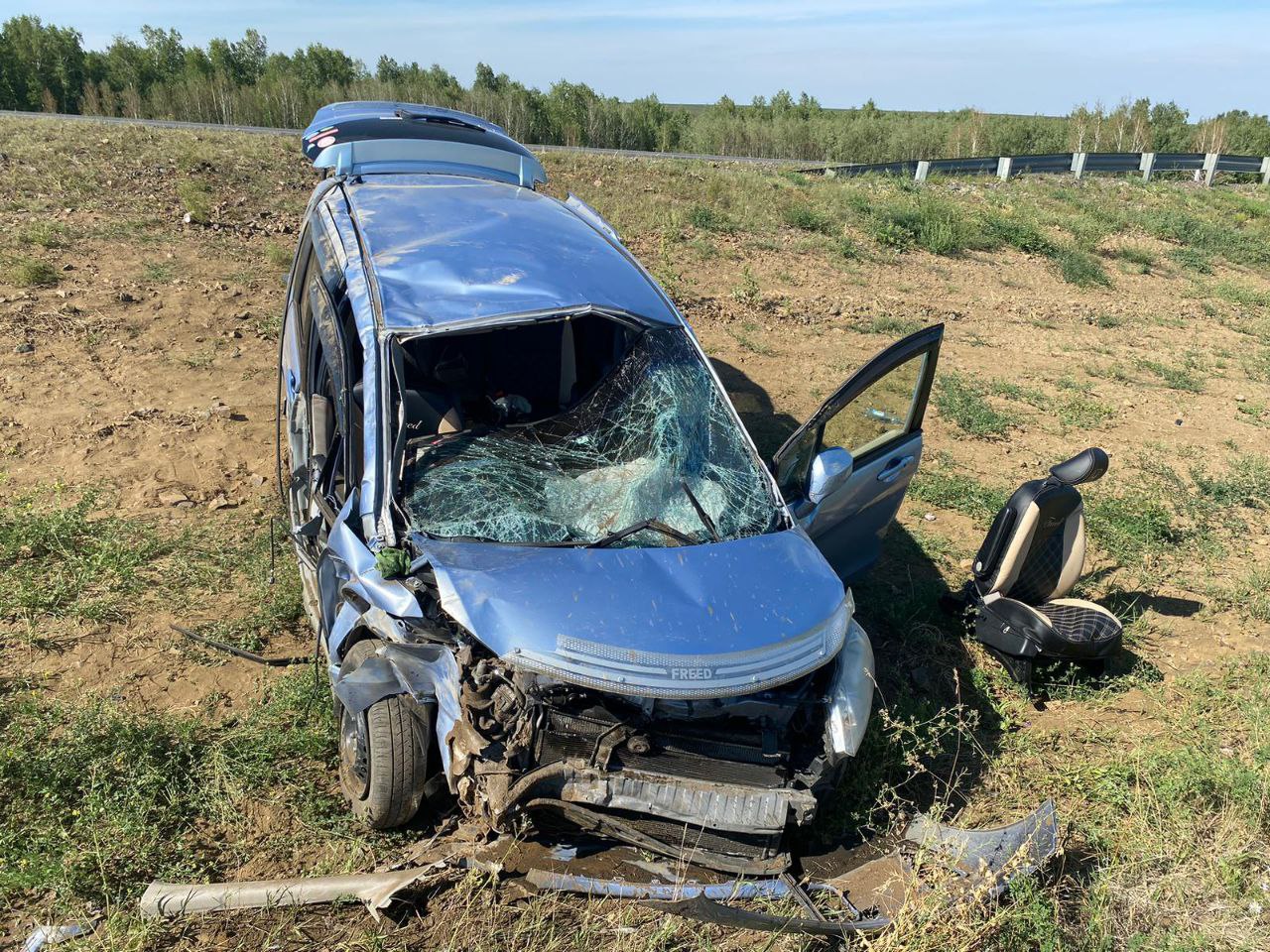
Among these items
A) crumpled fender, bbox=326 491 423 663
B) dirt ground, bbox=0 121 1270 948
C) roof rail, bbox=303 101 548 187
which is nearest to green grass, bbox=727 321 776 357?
dirt ground, bbox=0 121 1270 948

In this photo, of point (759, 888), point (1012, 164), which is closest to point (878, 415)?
point (759, 888)

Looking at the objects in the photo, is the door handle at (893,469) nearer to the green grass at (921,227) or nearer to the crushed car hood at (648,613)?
the crushed car hood at (648,613)

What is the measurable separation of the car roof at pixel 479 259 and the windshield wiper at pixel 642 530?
111 centimetres

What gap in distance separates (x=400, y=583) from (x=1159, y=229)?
16201 mm

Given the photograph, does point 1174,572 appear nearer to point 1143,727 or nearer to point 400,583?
point 1143,727

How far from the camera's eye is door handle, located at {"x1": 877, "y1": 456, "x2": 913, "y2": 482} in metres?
4.55

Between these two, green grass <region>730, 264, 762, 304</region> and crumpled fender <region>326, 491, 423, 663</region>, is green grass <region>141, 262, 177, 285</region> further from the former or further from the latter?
crumpled fender <region>326, 491, 423, 663</region>

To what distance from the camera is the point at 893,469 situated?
15.2 feet

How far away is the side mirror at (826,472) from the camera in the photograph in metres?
3.93

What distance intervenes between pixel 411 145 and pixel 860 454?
330cm

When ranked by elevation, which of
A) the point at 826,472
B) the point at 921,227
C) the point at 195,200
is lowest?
A: the point at 826,472

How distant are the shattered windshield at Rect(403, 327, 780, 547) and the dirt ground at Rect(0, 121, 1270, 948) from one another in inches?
52.0

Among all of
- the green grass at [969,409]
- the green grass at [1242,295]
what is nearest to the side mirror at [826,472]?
the green grass at [969,409]

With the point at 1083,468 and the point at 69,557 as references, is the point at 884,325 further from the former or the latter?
the point at 69,557
